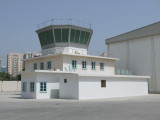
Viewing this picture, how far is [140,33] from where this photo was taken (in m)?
39.9

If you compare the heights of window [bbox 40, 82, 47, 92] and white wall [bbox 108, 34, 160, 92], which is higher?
white wall [bbox 108, 34, 160, 92]

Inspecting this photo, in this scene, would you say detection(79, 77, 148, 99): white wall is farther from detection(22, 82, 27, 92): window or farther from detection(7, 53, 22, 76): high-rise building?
detection(7, 53, 22, 76): high-rise building

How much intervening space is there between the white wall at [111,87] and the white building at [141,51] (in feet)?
20.3

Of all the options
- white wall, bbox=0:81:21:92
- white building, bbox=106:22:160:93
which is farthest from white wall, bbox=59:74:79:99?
white wall, bbox=0:81:21:92

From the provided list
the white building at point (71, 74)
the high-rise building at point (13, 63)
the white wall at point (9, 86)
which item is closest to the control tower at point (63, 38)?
the white building at point (71, 74)

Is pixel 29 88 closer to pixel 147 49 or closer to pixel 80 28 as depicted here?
pixel 80 28

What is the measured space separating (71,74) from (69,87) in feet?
4.82

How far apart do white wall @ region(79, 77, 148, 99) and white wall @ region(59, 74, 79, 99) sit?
549 millimetres

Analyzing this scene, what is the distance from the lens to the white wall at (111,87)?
2480cm

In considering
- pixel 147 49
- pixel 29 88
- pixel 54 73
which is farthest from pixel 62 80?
pixel 147 49

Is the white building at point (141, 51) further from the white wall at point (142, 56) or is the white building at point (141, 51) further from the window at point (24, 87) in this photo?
the window at point (24, 87)

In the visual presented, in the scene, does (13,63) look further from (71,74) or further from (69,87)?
(71,74)

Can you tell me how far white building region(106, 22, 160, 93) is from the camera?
3734 centimetres

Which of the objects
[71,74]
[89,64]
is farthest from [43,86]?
[89,64]
